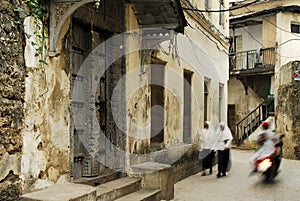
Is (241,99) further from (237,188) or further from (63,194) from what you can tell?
(63,194)

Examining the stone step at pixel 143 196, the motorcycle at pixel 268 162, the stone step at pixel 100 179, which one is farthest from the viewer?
the motorcycle at pixel 268 162

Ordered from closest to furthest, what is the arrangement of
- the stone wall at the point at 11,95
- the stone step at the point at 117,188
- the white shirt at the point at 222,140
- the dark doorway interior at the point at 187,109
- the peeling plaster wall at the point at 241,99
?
1. the stone wall at the point at 11,95
2. the stone step at the point at 117,188
3. the white shirt at the point at 222,140
4. the dark doorway interior at the point at 187,109
5. the peeling plaster wall at the point at 241,99

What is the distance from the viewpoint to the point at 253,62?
24.4 meters

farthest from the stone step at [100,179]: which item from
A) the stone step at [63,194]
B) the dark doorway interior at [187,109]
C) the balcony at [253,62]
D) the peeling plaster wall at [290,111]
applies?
the balcony at [253,62]

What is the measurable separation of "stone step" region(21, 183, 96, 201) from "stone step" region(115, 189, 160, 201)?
5.13 feet

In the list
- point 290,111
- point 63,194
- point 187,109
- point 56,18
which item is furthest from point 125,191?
point 290,111

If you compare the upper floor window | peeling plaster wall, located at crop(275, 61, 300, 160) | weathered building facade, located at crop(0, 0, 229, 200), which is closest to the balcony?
the upper floor window

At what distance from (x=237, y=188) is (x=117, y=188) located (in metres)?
4.36

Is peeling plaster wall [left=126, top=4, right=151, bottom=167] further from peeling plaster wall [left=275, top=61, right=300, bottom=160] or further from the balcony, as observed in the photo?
the balcony

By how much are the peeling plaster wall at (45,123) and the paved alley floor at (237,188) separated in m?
3.87

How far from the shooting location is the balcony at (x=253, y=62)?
75.4ft

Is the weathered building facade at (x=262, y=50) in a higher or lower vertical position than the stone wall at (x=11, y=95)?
higher

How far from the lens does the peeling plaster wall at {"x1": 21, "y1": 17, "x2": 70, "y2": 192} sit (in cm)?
481

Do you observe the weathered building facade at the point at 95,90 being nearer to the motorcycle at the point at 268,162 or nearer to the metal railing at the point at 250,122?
the motorcycle at the point at 268,162
